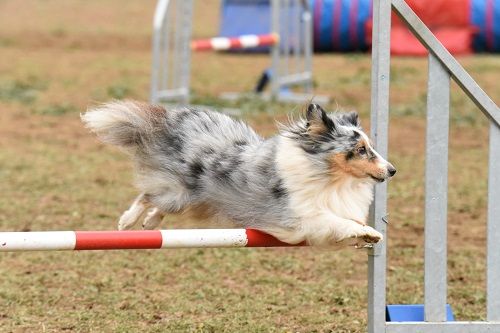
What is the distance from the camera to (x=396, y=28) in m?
18.6

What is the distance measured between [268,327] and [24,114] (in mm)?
7211

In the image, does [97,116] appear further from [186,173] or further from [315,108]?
[315,108]

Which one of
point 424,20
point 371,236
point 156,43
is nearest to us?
point 371,236

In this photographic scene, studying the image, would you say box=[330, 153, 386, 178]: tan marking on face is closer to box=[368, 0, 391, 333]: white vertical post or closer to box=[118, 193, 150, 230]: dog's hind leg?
box=[368, 0, 391, 333]: white vertical post

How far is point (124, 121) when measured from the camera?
4625 millimetres

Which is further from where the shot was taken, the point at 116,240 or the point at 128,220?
the point at 128,220

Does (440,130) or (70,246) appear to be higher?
(440,130)

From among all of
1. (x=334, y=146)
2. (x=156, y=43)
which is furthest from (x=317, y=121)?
(x=156, y=43)

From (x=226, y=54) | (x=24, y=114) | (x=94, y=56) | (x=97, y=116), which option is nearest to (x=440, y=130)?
(x=97, y=116)

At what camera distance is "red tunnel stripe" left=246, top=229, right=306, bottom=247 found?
4.04m

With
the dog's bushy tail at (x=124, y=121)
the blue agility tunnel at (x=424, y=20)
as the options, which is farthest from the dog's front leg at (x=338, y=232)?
→ the blue agility tunnel at (x=424, y=20)

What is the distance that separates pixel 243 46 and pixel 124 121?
24.0 feet

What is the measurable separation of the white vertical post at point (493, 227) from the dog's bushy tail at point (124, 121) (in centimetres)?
145

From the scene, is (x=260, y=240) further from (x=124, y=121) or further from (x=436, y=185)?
(x=124, y=121)
